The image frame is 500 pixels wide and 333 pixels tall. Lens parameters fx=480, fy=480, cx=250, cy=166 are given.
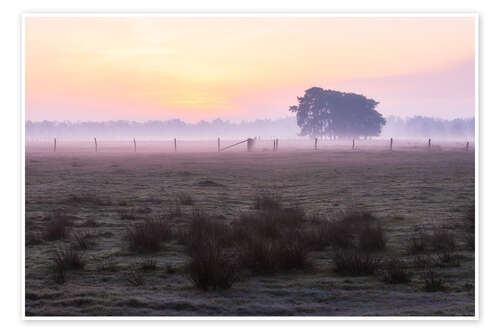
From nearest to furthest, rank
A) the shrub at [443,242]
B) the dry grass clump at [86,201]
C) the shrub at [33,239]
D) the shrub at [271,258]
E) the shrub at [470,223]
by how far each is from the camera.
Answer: the shrub at [271,258]
the shrub at [443,242]
the shrub at [33,239]
the shrub at [470,223]
the dry grass clump at [86,201]

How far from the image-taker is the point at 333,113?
99375 millimetres

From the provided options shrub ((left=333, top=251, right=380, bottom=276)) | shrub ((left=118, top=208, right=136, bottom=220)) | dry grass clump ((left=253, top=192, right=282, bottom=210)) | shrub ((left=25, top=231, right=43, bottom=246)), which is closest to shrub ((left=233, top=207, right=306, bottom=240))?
dry grass clump ((left=253, top=192, right=282, bottom=210))

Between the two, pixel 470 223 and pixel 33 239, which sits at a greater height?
pixel 470 223

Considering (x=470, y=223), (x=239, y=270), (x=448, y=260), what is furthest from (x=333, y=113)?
(x=239, y=270)

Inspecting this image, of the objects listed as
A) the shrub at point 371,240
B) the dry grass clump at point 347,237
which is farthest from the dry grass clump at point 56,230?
the shrub at point 371,240

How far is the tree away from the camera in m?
98.0

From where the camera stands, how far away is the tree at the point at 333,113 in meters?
98.0

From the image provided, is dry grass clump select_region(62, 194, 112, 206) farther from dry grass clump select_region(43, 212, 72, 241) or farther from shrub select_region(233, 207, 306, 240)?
shrub select_region(233, 207, 306, 240)

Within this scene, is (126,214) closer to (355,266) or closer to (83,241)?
(83,241)

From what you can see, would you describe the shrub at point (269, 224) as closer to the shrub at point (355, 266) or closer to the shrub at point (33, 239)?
the shrub at point (355, 266)

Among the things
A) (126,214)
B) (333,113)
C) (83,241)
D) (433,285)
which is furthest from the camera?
(333,113)

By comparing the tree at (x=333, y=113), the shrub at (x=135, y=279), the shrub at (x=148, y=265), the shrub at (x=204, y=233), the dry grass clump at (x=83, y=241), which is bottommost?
the shrub at (x=135, y=279)
